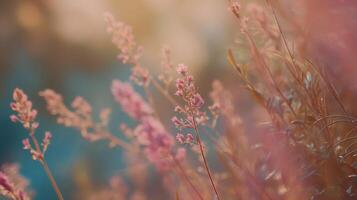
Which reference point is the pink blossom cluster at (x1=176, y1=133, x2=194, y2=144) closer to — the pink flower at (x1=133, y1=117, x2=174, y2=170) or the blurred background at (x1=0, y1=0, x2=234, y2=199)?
the pink flower at (x1=133, y1=117, x2=174, y2=170)

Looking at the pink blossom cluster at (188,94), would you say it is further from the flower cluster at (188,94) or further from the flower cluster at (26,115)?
the flower cluster at (26,115)

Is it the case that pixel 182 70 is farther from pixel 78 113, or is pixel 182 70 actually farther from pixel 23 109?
pixel 78 113

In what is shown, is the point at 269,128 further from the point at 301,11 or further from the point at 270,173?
the point at 301,11

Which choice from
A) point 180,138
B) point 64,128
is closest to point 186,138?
point 180,138

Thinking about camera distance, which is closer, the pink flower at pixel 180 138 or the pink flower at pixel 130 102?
the pink flower at pixel 180 138

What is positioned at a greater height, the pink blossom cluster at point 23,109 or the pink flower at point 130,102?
the pink flower at point 130,102

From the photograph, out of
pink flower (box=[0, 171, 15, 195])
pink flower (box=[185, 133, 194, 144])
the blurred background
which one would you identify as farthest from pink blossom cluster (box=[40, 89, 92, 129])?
the blurred background

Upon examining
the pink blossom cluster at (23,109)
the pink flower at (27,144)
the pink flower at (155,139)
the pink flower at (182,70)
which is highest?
the pink flower at (155,139)

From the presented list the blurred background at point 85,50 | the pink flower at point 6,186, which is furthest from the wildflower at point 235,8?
the blurred background at point 85,50
